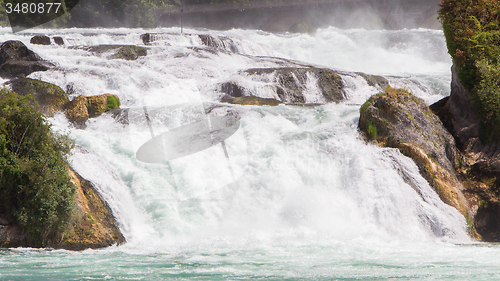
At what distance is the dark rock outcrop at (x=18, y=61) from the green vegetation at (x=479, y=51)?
16.2 meters

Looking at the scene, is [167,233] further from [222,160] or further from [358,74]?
[358,74]

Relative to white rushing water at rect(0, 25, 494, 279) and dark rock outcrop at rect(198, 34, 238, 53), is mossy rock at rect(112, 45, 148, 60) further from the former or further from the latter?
dark rock outcrop at rect(198, 34, 238, 53)

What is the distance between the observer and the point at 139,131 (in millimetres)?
15133

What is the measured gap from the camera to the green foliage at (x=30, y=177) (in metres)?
9.65

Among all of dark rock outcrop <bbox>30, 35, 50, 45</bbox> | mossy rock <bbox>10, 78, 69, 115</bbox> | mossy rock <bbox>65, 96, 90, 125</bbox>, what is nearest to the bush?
mossy rock <bbox>65, 96, 90, 125</bbox>

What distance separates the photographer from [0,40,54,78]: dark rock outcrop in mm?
19375

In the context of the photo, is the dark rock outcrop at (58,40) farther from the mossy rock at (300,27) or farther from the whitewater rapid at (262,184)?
the mossy rock at (300,27)

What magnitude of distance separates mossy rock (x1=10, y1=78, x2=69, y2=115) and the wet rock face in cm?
689

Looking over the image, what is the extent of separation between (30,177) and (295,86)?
13.5 metres

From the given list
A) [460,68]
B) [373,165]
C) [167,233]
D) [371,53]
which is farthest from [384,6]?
[167,233]

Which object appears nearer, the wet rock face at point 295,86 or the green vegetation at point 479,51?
the green vegetation at point 479,51

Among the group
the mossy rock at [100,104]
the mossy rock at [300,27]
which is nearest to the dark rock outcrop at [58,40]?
the mossy rock at [100,104]

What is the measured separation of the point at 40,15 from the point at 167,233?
46.0 meters

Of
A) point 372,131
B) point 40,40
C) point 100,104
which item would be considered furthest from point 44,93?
point 40,40
